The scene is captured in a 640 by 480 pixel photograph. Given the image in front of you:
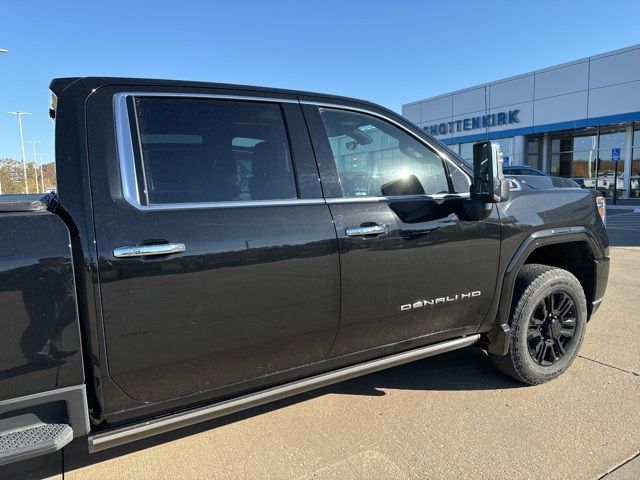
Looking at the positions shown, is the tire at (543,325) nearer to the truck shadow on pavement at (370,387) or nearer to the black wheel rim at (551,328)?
the black wheel rim at (551,328)

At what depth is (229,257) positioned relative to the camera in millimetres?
2117

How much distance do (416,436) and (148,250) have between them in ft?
6.21

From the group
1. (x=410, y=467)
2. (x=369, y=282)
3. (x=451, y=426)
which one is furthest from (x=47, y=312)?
(x=451, y=426)

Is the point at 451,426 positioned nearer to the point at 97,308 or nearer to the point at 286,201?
the point at 286,201

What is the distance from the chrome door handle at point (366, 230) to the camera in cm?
246

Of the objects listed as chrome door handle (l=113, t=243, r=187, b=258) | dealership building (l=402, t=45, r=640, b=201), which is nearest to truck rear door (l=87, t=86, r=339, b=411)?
chrome door handle (l=113, t=243, r=187, b=258)

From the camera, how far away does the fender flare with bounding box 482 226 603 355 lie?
310 centimetres

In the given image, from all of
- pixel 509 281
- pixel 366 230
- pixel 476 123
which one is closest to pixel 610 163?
pixel 476 123

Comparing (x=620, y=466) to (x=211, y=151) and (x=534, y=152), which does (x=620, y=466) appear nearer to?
(x=211, y=151)

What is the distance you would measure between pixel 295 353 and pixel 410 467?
2.87 ft

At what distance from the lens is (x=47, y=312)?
5.87 ft

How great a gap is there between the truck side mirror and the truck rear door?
0.97 m

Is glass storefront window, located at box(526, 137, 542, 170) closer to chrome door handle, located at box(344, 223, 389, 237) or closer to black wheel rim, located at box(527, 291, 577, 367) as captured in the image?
black wheel rim, located at box(527, 291, 577, 367)

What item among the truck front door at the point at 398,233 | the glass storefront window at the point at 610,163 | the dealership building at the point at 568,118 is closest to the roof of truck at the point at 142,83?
the truck front door at the point at 398,233
